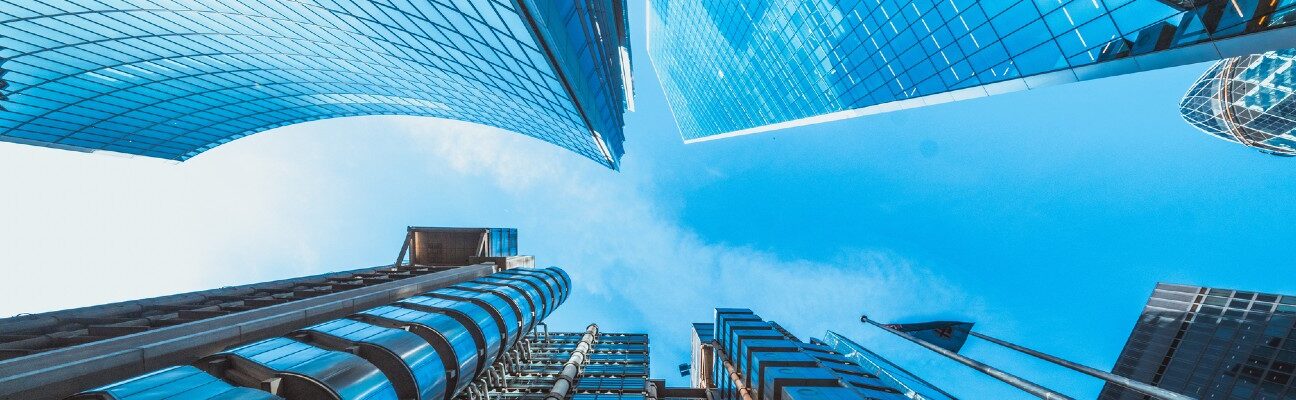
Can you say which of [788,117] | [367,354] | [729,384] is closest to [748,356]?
[729,384]

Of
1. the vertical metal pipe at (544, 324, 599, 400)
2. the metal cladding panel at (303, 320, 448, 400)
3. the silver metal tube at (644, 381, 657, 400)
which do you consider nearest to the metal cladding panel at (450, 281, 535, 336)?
the vertical metal pipe at (544, 324, 599, 400)

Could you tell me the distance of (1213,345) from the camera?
181 ft

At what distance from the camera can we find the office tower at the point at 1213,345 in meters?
49.6

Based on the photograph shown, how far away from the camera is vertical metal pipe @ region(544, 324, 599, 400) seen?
29766mm

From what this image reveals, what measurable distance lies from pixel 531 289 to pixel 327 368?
71.5 ft

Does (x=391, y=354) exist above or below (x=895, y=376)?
below

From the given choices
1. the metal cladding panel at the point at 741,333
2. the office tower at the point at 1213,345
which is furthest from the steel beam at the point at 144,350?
the office tower at the point at 1213,345

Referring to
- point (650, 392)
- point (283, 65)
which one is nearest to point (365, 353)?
point (650, 392)

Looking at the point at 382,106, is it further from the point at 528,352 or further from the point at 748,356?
the point at 748,356

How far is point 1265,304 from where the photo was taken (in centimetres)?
5312

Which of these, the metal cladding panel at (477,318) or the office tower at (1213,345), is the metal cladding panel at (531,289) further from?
the office tower at (1213,345)

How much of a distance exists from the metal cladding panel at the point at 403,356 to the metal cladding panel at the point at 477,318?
4.04 m

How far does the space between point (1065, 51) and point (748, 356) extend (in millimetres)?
24077

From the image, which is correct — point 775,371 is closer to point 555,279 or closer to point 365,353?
point 365,353
